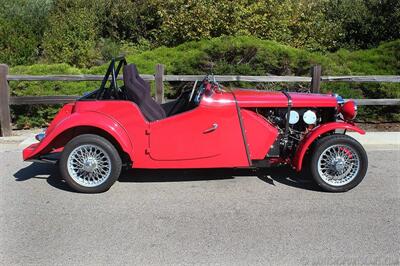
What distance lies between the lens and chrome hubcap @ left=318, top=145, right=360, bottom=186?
5.49 metres

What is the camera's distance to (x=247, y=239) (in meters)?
4.33

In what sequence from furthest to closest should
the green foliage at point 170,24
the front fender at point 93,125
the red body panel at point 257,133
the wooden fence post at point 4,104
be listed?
the green foliage at point 170,24 < the wooden fence post at point 4,104 < the red body panel at point 257,133 < the front fender at point 93,125

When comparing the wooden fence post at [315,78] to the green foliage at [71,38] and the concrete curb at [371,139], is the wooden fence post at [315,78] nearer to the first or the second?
the concrete curb at [371,139]

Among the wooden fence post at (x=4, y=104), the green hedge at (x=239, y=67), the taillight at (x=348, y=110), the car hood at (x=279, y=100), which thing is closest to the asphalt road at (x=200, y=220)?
the taillight at (x=348, y=110)

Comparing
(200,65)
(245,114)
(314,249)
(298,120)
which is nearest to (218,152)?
(245,114)

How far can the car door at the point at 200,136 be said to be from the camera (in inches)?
215

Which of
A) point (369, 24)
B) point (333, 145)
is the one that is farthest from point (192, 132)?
point (369, 24)

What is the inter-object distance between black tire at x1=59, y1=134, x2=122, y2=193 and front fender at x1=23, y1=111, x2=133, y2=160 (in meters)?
0.12

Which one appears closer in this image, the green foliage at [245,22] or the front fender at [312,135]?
the front fender at [312,135]

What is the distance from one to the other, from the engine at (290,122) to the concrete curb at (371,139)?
7.24 feet

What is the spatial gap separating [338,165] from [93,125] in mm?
2746

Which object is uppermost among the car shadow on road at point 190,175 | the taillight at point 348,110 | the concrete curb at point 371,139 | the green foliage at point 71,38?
the green foliage at point 71,38

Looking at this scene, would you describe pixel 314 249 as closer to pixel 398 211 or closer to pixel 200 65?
pixel 398 211

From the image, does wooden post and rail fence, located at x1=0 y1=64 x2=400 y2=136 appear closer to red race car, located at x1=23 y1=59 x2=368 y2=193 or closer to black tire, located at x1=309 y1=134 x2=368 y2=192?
red race car, located at x1=23 y1=59 x2=368 y2=193
